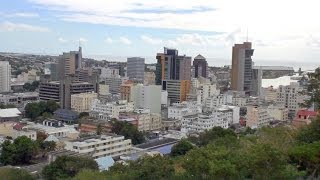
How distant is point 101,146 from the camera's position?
11820 millimetres

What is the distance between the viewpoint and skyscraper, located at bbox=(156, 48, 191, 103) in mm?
24062

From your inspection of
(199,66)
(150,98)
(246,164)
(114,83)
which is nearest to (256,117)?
(150,98)

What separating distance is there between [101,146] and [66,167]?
2748mm

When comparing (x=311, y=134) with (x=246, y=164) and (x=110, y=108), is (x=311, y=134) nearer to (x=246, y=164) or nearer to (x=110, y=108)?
(x=246, y=164)

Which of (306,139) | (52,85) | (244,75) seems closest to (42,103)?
(52,85)

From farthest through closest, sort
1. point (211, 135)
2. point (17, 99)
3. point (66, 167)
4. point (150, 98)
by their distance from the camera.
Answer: point (17, 99)
point (150, 98)
point (211, 135)
point (66, 167)

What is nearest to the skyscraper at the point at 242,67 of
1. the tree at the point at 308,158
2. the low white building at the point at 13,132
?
the low white building at the point at 13,132

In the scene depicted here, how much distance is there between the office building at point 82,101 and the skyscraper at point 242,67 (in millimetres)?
9620

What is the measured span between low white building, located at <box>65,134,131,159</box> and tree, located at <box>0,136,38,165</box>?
891 mm

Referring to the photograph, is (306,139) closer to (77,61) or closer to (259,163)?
(259,163)

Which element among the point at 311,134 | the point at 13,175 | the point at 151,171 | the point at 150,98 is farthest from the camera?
the point at 150,98

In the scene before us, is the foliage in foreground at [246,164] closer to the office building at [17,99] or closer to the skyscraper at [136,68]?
the office building at [17,99]

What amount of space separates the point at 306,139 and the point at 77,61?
27.5 meters

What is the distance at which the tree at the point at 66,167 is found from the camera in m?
9.06
